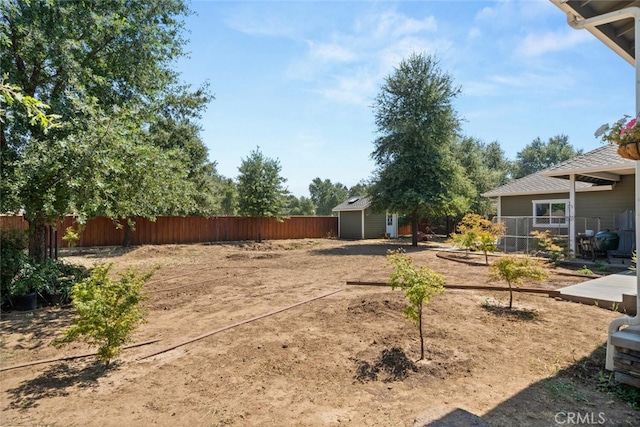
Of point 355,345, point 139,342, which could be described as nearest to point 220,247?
point 139,342

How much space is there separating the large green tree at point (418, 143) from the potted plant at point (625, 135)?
1394cm

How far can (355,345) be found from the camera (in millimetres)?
4094

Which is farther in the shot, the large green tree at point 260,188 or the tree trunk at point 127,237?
the large green tree at point 260,188

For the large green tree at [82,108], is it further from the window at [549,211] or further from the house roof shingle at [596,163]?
the window at [549,211]

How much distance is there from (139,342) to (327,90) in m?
9.93

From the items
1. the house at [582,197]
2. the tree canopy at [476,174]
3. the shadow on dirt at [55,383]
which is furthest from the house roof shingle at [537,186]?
the shadow on dirt at [55,383]

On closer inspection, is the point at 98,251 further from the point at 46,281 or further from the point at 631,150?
the point at 631,150

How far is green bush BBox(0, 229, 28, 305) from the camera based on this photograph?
5.95 m

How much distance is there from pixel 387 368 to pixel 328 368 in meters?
0.65

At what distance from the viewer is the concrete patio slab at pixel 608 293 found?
4.99 meters

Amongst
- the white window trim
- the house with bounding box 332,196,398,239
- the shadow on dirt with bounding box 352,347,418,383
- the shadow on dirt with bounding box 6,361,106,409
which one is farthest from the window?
the shadow on dirt with bounding box 6,361,106,409

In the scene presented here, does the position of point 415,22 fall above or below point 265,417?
above

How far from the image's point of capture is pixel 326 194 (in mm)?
62469

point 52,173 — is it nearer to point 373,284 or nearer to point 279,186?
point 373,284
